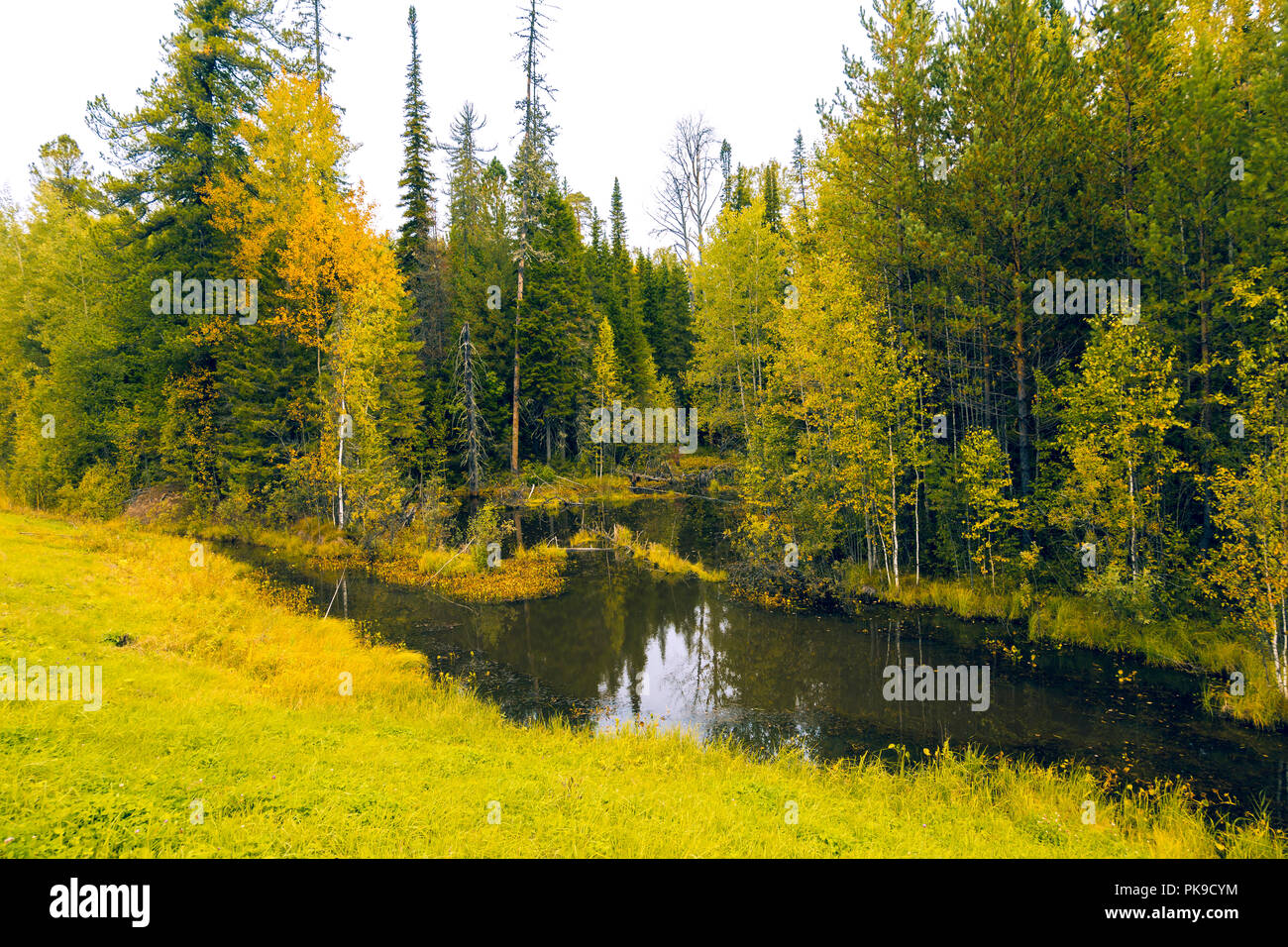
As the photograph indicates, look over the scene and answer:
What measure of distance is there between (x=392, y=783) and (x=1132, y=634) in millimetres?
18133

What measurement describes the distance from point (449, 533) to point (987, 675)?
2232 cm

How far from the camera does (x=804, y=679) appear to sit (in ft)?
47.8

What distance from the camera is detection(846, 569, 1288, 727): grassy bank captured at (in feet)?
38.4

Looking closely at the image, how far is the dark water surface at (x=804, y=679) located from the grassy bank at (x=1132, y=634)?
1.53 ft

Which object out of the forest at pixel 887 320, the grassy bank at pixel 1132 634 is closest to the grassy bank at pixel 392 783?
the grassy bank at pixel 1132 634

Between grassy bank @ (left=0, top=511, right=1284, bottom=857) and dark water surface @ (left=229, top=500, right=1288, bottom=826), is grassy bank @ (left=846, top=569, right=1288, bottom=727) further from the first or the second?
grassy bank @ (left=0, top=511, right=1284, bottom=857)

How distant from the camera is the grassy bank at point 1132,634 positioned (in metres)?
11.7

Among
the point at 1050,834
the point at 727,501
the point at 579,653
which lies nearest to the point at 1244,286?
the point at 1050,834

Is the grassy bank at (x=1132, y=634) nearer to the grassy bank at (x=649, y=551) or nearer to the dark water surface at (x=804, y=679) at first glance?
the dark water surface at (x=804, y=679)

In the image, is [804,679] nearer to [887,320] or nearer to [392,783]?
[392,783]

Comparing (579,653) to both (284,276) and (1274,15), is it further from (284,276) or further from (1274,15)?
(1274,15)
